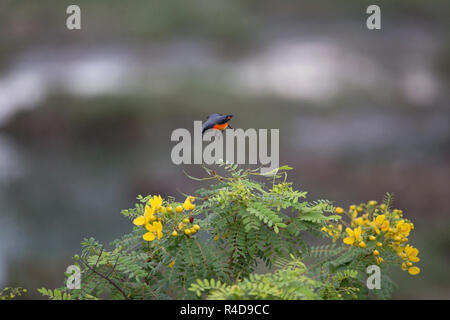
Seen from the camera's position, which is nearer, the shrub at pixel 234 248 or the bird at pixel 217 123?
the shrub at pixel 234 248

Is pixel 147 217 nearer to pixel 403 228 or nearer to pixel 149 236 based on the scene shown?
pixel 149 236

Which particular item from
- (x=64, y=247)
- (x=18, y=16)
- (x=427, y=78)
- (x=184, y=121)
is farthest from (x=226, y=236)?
(x=18, y=16)

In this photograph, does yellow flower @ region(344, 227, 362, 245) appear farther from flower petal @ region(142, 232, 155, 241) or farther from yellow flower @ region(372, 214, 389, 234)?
flower petal @ region(142, 232, 155, 241)

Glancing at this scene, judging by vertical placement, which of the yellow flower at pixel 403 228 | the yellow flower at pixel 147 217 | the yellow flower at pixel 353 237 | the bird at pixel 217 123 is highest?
the bird at pixel 217 123

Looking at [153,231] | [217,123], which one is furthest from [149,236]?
[217,123]

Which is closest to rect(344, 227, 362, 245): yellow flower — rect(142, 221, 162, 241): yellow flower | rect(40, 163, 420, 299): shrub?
rect(40, 163, 420, 299): shrub

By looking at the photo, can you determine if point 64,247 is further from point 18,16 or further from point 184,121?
point 18,16

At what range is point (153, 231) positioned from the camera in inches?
16.7

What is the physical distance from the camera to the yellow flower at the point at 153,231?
418 mm

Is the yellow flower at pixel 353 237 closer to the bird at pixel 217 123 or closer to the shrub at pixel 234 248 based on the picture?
the shrub at pixel 234 248

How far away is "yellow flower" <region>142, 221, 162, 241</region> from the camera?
0.42m

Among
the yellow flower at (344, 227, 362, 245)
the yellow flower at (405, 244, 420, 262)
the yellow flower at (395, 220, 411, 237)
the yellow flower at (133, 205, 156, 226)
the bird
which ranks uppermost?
the bird

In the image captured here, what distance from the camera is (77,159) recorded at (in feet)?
6.04

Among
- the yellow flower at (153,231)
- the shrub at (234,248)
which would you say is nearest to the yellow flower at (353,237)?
the shrub at (234,248)
